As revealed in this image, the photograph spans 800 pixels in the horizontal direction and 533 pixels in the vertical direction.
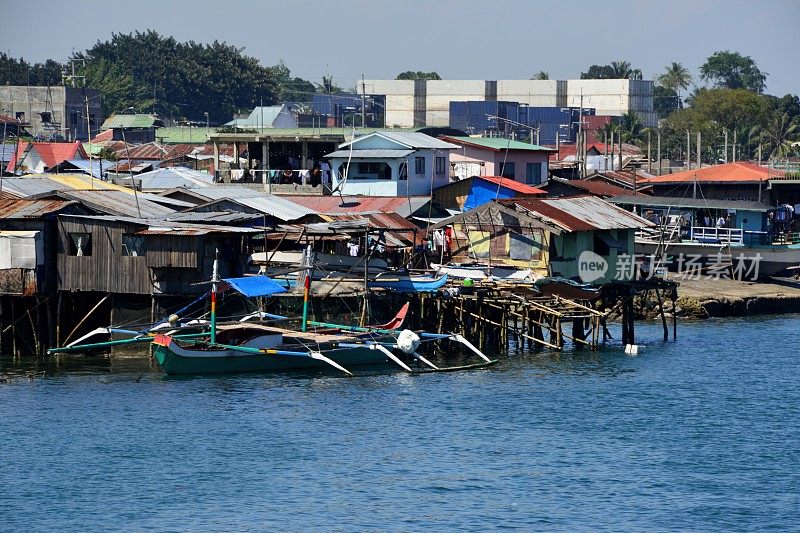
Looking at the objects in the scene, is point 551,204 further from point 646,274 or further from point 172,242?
point 172,242

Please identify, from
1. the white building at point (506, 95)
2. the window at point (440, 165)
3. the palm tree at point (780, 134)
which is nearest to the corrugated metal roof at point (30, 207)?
the window at point (440, 165)

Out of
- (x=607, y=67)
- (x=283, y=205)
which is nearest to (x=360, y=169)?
(x=283, y=205)

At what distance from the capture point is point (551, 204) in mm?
47562

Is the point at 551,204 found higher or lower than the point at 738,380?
higher

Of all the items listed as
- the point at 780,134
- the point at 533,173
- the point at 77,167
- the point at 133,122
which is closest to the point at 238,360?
the point at 77,167

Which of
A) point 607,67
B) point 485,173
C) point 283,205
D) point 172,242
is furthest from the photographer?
point 607,67

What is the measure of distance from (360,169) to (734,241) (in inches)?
748

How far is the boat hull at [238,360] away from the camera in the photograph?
36344 mm

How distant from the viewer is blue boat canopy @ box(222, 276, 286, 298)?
123 feet

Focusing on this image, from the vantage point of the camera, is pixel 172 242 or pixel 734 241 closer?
pixel 172 242

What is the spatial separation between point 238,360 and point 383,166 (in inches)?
876

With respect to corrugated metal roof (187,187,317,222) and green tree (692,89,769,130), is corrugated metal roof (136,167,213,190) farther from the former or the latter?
green tree (692,89,769,130)

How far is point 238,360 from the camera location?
123 ft

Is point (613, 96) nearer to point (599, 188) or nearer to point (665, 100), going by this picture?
point (665, 100)
